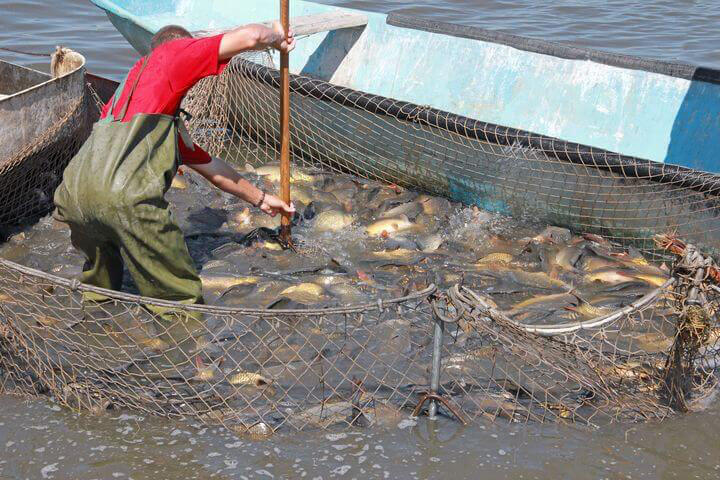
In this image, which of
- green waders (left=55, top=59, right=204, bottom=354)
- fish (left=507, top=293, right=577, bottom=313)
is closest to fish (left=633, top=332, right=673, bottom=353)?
fish (left=507, top=293, right=577, bottom=313)

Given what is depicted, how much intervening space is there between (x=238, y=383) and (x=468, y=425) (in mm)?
1296

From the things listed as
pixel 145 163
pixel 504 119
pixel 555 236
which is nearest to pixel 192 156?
pixel 145 163

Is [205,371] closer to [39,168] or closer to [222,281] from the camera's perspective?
[222,281]

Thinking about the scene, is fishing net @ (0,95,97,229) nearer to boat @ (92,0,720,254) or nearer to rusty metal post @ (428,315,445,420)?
boat @ (92,0,720,254)

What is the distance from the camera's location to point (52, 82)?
6.77 meters

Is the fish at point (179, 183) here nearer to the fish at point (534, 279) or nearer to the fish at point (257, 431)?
the fish at point (534, 279)

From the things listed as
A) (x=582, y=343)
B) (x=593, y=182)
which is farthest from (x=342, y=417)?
(x=593, y=182)

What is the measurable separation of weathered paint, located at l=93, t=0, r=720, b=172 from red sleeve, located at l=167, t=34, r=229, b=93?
3.83 m

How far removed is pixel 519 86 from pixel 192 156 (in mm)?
3778

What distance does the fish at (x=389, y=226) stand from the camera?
688 centimetres

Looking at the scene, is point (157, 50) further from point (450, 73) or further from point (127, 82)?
point (450, 73)


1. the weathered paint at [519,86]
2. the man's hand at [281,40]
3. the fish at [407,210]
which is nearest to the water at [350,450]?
the man's hand at [281,40]

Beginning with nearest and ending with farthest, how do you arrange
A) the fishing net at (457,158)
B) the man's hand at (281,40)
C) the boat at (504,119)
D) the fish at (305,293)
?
the man's hand at (281,40), the fish at (305,293), the fishing net at (457,158), the boat at (504,119)

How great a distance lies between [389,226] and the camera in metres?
6.91
